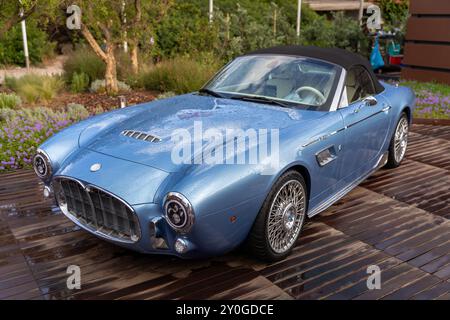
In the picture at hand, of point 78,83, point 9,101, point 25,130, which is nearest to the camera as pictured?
point 25,130

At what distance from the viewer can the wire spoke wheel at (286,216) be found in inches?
133

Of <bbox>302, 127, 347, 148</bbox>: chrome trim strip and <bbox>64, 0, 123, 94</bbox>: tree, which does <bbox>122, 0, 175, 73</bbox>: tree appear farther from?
<bbox>302, 127, 347, 148</bbox>: chrome trim strip

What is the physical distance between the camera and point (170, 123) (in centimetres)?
386

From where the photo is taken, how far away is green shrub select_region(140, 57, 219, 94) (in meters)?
9.40

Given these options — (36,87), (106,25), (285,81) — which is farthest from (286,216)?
(106,25)

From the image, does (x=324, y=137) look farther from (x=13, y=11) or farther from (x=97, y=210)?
(x=13, y=11)

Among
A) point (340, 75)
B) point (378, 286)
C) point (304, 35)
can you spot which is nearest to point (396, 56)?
→ point (304, 35)

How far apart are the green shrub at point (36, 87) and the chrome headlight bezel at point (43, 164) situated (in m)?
5.29

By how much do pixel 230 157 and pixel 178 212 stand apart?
1.88 feet

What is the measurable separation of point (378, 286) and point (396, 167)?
2937mm

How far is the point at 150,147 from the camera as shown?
3.44 m

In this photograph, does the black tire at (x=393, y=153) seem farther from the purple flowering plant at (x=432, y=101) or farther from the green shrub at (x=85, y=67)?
the green shrub at (x=85, y=67)
